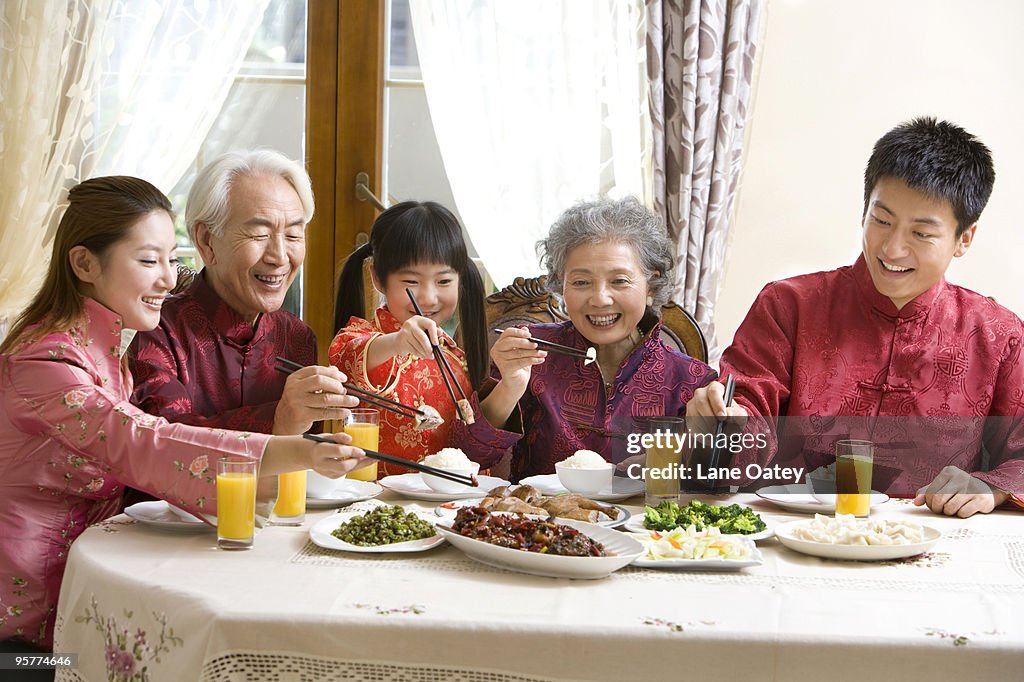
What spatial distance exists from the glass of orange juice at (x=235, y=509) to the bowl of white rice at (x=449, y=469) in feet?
1.34

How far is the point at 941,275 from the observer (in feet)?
7.09

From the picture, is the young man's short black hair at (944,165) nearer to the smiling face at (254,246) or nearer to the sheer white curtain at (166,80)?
the smiling face at (254,246)

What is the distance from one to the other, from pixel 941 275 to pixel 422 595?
153 cm

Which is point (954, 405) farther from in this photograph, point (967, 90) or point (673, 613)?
point (967, 90)

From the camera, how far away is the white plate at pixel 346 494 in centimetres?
169

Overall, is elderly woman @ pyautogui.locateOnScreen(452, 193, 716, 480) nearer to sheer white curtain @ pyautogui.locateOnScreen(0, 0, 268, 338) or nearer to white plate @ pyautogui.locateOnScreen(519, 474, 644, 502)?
white plate @ pyautogui.locateOnScreen(519, 474, 644, 502)

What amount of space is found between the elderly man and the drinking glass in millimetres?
876

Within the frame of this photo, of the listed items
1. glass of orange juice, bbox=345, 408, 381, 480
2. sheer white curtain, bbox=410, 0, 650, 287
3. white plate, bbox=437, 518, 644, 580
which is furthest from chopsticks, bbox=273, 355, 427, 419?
sheer white curtain, bbox=410, 0, 650, 287

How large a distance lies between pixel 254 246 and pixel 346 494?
2.35ft

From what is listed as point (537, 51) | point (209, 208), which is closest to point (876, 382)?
point (209, 208)

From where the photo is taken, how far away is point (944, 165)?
2.07m

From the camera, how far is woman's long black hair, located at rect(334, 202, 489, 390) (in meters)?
2.39

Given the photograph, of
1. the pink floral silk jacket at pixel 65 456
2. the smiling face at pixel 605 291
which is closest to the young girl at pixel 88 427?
the pink floral silk jacket at pixel 65 456

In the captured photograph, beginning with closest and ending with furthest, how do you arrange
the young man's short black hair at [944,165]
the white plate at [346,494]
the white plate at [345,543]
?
1. the white plate at [345,543]
2. the white plate at [346,494]
3. the young man's short black hair at [944,165]
